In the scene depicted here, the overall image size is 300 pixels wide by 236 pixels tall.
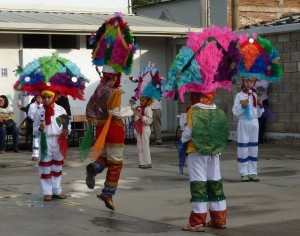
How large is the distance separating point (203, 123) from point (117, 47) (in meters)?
2.17

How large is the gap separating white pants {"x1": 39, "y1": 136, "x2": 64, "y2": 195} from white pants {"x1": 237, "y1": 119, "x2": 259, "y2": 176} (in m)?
3.59

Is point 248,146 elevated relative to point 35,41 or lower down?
lower down

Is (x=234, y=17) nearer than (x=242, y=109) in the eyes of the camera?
No

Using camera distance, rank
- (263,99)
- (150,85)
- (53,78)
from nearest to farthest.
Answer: (53,78)
(150,85)
(263,99)

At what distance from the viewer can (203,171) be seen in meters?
9.18

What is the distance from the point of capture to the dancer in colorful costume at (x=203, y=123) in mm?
9133

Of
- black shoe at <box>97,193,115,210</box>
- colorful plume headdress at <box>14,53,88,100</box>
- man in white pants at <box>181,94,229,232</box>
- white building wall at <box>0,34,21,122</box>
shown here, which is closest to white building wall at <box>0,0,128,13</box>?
white building wall at <box>0,34,21,122</box>

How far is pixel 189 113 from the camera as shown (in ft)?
30.3

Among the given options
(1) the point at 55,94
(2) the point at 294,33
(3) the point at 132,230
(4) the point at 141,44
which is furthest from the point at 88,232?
(4) the point at 141,44

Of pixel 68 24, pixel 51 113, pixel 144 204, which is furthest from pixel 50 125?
pixel 68 24

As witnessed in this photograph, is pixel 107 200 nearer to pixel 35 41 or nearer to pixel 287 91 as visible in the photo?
pixel 287 91

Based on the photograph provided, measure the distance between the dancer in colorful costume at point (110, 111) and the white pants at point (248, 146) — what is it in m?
3.55

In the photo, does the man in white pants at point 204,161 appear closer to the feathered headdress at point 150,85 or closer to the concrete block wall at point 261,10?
the feathered headdress at point 150,85

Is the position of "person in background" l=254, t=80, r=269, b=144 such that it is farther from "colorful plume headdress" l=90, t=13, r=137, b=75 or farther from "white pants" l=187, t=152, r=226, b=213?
"white pants" l=187, t=152, r=226, b=213
